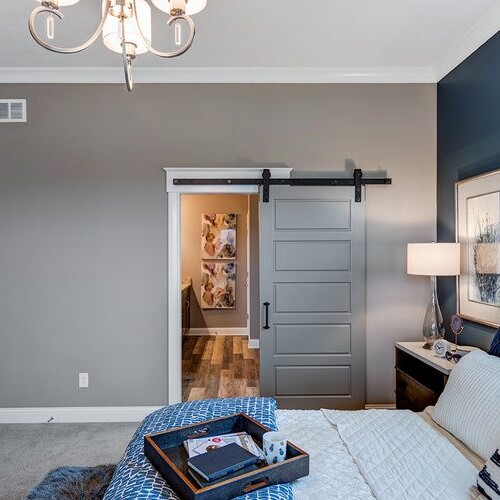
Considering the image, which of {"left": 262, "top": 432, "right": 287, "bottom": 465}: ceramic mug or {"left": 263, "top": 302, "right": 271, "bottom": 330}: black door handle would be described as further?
{"left": 263, "top": 302, "right": 271, "bottom": 330}: black door handle

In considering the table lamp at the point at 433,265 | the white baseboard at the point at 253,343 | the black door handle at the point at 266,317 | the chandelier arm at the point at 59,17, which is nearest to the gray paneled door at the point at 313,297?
the black door handle at the point at 266,317

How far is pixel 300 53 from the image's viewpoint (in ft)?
10.4

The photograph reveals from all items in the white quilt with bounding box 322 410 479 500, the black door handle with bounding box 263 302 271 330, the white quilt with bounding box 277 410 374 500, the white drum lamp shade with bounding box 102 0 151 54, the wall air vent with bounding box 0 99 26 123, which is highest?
the wall air vent with bounding box 0 99 26 123

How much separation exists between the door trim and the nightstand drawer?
1.82m

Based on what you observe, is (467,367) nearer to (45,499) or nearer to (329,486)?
(329,486)

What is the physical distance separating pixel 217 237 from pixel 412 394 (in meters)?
4.52

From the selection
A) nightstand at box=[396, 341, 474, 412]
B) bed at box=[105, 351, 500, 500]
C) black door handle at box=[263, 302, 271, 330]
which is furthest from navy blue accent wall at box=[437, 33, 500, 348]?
black door handle at box=[263, 302, 271, 330]

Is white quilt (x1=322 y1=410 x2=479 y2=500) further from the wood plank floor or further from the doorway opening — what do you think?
the doorway opening

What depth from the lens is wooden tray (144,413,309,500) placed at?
1.23m

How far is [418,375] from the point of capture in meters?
2.95

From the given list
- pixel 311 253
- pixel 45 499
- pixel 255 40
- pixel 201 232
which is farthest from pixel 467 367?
pixel 201 232

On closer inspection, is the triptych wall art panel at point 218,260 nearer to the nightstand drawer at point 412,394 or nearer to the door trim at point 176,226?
the door trim at point 176,226

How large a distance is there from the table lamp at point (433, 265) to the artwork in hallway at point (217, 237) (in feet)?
13.6

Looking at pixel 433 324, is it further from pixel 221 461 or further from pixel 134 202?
pixel 134 202
